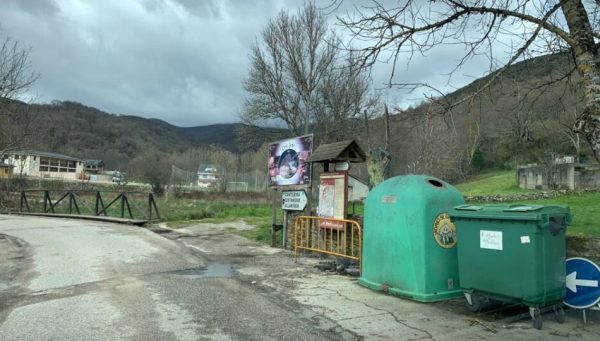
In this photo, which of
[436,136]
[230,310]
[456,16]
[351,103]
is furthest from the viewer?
[351,103]

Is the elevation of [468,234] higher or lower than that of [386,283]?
higher

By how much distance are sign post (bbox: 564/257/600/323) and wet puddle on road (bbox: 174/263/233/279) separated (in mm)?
5656

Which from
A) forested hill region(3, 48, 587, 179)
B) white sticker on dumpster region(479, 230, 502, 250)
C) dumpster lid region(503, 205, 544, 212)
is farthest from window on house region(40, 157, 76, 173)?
dumpster lid region(503, 205, 544, 212)

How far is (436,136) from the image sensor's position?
1953cm

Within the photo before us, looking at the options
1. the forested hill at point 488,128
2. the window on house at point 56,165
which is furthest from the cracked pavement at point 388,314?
the window on house at point 56,165

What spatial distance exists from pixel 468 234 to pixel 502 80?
7.01 feet

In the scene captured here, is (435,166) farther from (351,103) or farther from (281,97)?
(281,97)

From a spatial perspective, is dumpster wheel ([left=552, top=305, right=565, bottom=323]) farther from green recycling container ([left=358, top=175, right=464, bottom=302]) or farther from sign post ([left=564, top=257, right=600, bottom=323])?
green recycling container ([left=358, top=175, right=464, bottom=302])

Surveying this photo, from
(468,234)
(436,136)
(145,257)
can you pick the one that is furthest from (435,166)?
(468,234)

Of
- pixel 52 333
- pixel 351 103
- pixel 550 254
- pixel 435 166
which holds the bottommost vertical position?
pixel 52 333

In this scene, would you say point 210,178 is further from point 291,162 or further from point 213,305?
point 213,305

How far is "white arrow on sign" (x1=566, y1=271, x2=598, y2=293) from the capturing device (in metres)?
5.82

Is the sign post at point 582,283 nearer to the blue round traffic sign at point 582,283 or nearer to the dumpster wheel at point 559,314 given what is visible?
the blue round traffic sign at point 582,283

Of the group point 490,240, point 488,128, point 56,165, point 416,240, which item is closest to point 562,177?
point 488,128
